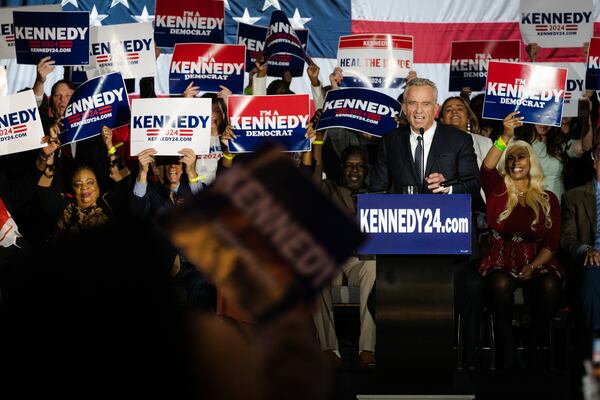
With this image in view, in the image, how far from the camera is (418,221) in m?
5.12

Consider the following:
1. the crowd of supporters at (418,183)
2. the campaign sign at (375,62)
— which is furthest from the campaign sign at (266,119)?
the campaign sign at (375,62)

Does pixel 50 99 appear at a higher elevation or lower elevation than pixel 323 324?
higher

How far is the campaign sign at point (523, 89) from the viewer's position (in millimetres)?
7531

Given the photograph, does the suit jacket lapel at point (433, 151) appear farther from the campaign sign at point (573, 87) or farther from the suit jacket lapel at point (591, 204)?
the campaign sign at point (573, 87)

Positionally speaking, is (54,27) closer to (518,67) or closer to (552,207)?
(518,67)

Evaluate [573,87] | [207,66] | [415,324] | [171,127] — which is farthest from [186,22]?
[415,324]

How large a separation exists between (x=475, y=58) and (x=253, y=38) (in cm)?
182

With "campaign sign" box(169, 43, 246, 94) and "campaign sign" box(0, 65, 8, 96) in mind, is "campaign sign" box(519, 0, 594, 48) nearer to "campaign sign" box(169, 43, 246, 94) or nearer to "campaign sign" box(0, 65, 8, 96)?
"campaign sign" box(169, 43, 246, 94)

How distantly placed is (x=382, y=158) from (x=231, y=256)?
15.5 ft

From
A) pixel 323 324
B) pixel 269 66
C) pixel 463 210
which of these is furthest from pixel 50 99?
pixel 463 210

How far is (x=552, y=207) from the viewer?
21.8 ft

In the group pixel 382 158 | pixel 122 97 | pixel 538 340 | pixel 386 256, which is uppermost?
pixel 122 97

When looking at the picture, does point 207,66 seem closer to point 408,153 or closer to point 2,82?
point 2,82

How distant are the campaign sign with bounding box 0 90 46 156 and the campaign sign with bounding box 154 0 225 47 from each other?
163 cm
